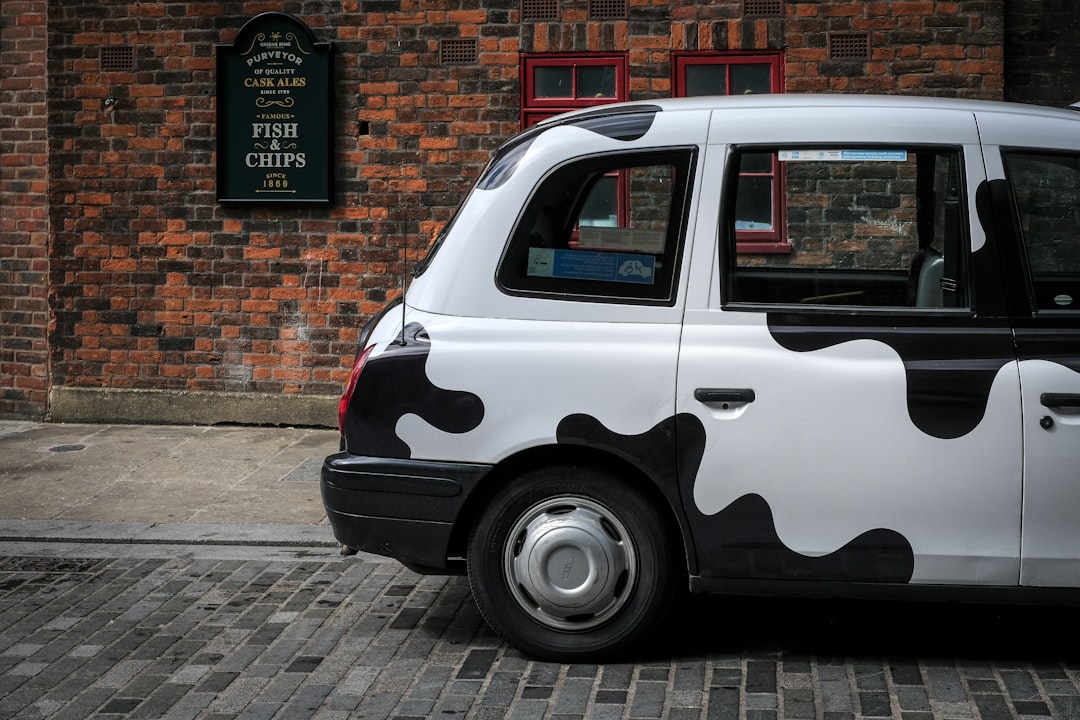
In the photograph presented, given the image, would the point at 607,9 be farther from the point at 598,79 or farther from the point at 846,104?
the point at 846,104

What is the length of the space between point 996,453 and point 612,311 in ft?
4.29

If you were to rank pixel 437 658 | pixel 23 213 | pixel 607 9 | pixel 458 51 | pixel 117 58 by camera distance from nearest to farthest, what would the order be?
pixel 437 658
pixel 607 9
pixel 458 51
pixel 117 58
pixel 23 213

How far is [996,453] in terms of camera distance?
4484 millimetres

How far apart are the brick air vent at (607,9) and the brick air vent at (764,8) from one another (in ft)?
2.60

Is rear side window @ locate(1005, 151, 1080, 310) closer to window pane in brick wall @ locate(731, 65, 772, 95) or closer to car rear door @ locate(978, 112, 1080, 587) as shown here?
car rear door @ locate(978, 112, 1080, 587)

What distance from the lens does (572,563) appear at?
4.75m

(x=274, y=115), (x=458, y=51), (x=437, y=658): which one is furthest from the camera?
(x=274, y=115)

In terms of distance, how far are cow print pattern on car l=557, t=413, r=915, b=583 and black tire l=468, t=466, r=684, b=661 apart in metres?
0.14

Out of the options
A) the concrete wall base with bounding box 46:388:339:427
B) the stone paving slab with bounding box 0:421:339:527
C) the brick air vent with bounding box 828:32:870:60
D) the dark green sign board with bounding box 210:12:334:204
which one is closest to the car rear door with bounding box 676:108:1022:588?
the stone paving slab with bounding box 0:421:339:527

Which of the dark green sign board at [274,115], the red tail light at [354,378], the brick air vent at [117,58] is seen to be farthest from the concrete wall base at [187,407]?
the red tail light at [354,378]

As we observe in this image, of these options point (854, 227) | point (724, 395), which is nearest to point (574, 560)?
point (724, 395)

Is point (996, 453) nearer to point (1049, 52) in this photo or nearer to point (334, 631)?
point (334, 631)

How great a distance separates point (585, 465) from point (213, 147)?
5.88 m

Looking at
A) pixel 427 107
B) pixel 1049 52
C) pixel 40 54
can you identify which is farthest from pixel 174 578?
pixel 1049 52
